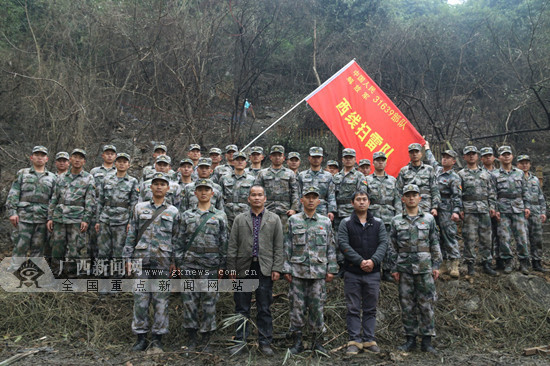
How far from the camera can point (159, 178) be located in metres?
4.73

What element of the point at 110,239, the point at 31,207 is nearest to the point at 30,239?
the point at 31,207

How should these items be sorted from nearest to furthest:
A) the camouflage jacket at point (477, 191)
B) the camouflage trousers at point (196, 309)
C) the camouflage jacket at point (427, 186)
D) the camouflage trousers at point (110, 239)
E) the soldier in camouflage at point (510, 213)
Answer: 1. the camouflage trousers at point (196, 309)
2. the camouflage trousers at point (110, 239)
3. the camouflage jacket at point (427, 186)
4. the camouflage jacket at point (477, 191)
5. the soldier in camouflage at point (510, 213)

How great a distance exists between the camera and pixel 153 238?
4.63m

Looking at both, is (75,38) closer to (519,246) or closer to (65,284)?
(65,284)

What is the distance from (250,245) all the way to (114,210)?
2513mm

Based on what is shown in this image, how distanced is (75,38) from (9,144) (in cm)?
421

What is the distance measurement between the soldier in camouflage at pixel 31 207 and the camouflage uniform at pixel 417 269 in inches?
213

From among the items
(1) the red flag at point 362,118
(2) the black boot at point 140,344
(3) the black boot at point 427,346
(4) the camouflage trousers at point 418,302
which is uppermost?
(1) the red flag at point 362,118

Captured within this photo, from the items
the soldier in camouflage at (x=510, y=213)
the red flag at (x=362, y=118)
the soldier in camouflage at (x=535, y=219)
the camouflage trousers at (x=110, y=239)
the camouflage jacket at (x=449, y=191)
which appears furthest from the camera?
the red flag at (x=362, y=118)

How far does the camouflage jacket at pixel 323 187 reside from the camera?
6154 millimetres

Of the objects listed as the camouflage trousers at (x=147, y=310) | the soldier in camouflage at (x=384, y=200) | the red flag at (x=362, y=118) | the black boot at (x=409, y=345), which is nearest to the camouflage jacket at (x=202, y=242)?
the camouflage trousers at (x=147, y=310)

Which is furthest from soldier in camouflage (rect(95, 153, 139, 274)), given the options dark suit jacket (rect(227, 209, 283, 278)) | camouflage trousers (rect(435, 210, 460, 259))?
camouflage trousers (rect(435, 210, 460, 259))

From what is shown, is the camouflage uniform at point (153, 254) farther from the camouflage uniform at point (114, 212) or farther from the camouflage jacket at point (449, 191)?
the camouflage jacket at point (449, 191)

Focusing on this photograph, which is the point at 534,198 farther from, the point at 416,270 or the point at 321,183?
the point at 321,183
